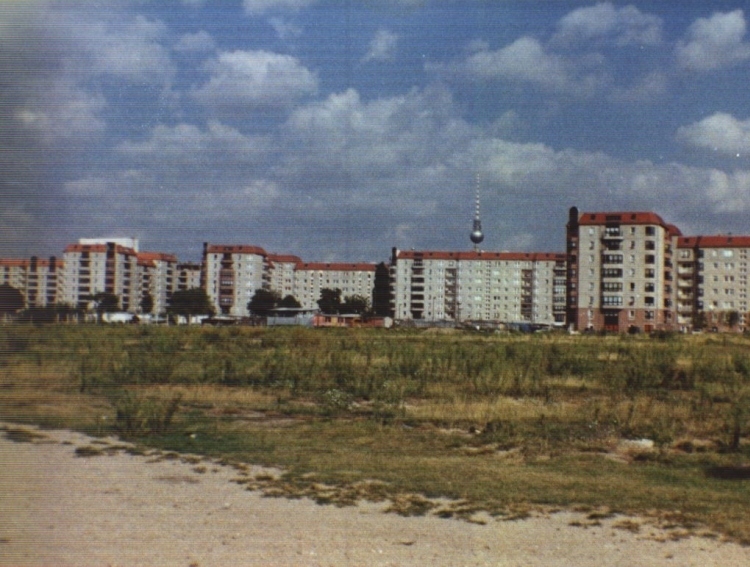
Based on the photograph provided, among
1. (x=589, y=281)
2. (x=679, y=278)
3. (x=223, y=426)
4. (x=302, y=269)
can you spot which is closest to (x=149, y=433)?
(x=223, y=426)

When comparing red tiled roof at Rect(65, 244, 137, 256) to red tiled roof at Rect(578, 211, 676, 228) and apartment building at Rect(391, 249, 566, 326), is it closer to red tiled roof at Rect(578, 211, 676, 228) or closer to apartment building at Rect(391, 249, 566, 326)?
apartment building at Rect(391, 249, 566, 326)

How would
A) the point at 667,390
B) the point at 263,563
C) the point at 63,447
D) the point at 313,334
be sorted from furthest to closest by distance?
the point at 313,334 < the point at 667,390 < the point at 63,447 < the point at 263,563

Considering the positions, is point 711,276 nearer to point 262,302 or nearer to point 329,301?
point 329,301

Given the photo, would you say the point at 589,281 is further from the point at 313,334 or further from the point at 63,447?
the point at 63,447

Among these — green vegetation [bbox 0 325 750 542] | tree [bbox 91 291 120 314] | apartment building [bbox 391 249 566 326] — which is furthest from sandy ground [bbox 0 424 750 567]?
apartment building [bbox 391 249 566 326]

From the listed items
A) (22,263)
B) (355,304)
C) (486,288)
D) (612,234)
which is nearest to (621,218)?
(612,234)

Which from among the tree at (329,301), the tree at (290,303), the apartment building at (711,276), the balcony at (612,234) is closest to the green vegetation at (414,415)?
the tree at (290,303)

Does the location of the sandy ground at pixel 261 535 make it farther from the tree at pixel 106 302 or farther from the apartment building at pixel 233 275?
the apartment building at pixel 233 275
